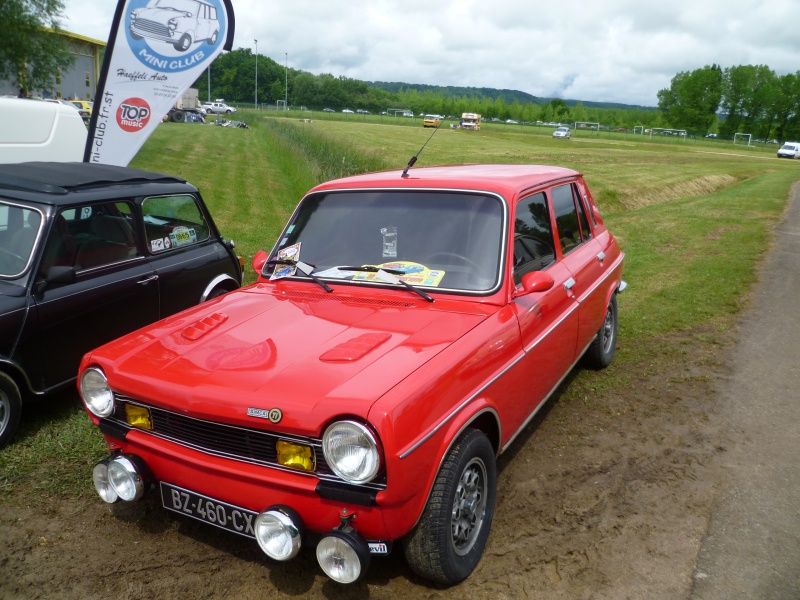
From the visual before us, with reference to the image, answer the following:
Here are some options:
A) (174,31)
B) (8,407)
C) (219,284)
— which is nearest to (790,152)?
(174,31)

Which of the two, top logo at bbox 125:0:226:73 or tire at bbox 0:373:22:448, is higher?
top logo at bbox 125:0:226:73

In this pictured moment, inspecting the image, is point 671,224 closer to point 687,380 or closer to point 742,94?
point 687,380

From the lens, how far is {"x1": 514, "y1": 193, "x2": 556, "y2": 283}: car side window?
4084 millimetres

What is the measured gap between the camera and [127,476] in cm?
313

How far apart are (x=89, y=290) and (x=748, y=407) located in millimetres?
5154

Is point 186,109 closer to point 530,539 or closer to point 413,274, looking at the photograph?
point 413,274

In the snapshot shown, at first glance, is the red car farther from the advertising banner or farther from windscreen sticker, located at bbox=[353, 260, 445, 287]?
the advertising banner

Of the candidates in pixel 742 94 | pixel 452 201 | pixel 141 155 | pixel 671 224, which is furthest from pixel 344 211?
pixel 742 94

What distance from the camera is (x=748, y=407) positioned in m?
5.23

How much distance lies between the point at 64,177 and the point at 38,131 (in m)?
6.67

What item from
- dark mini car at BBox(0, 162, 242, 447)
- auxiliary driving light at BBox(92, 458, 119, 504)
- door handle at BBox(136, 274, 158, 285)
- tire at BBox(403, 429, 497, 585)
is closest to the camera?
tire at BBox(403, 429, 497, 585)

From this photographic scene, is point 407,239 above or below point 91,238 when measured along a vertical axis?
above

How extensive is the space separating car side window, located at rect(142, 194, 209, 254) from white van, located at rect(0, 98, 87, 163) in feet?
18.7

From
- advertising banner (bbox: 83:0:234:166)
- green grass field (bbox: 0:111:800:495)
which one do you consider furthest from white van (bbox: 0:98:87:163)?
advertising banner (bbox: 83:0:234:166)
